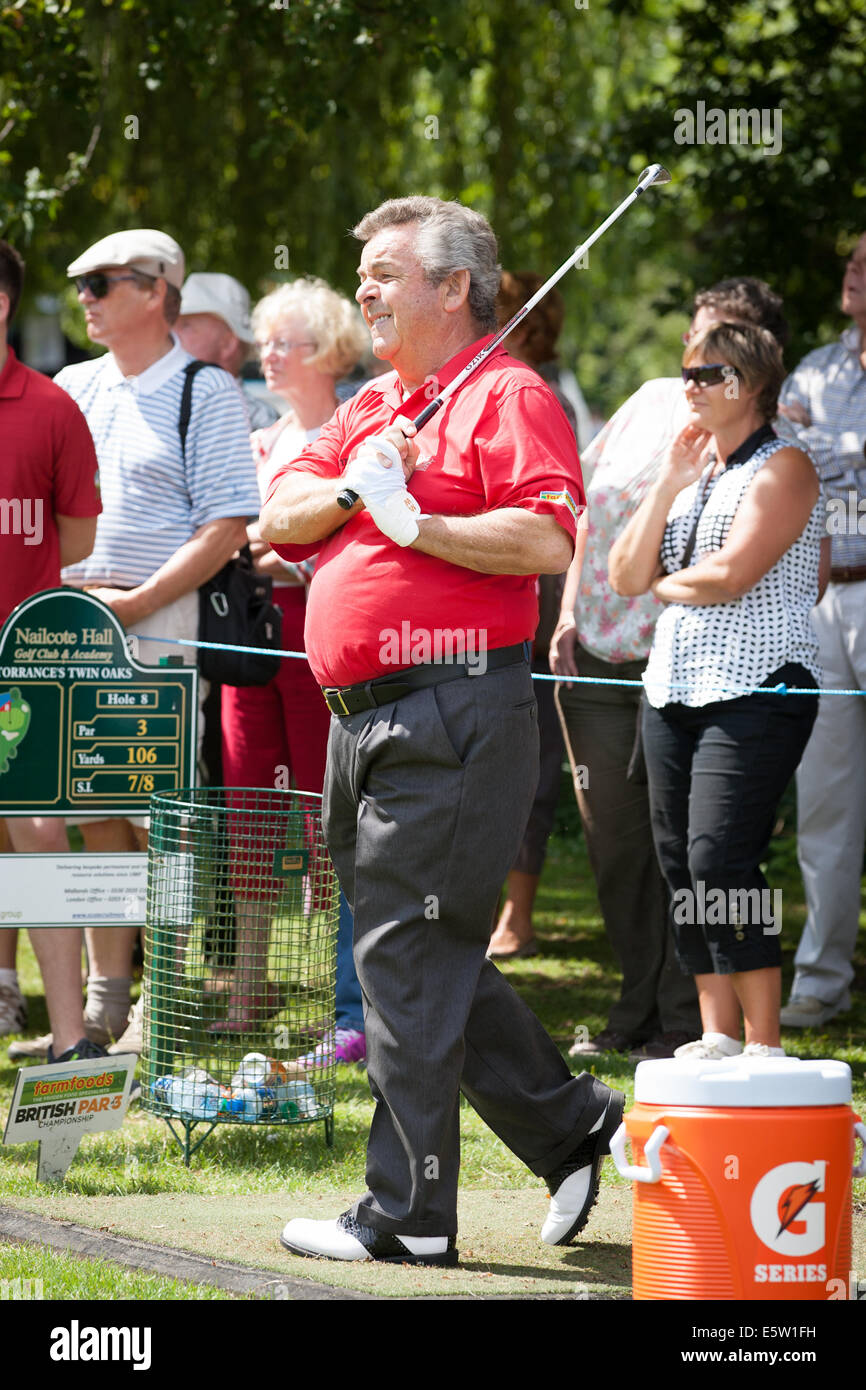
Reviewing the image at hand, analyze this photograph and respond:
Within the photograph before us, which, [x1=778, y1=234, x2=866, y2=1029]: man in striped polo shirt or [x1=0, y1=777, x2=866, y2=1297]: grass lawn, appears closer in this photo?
[x1=0, y1=777, x2=866, y2=1297]: grass lawn

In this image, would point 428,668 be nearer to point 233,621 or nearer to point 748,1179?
point 748,1179

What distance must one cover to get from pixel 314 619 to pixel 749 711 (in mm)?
1563

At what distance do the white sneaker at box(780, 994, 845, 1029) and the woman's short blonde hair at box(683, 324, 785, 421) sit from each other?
2.36 m

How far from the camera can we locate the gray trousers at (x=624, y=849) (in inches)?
240

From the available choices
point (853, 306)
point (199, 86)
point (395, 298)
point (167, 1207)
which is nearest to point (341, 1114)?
point (167, 1207)

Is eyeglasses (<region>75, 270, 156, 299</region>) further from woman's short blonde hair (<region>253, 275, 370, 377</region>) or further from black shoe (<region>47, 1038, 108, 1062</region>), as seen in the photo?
black shoe (<region>47, 1038, 108, 1062</region>)

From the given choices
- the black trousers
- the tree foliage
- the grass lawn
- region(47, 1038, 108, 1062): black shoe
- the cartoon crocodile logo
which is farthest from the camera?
the tree foliage

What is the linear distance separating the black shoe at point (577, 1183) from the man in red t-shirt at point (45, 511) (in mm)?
1912

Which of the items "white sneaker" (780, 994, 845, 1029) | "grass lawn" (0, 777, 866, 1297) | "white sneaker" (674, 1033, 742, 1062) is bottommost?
"grass lawn" (0, 777, 866, 1297)

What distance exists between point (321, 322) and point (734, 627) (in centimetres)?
193

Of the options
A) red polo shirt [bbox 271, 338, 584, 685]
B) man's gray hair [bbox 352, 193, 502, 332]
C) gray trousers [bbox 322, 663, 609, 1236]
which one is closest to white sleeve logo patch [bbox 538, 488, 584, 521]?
red polo shirt [bbox 271, 338, 584, 685]

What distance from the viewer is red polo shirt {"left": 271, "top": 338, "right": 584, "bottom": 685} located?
3791mm

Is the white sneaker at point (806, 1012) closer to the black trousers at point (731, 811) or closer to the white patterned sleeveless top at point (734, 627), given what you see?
the black trousers at point (731, 811)

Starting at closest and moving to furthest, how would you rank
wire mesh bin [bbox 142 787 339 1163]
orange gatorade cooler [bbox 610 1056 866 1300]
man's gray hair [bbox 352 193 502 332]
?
orange gatorade cooler [bbox 610 1056 866 1300]
man's gray hair [bbox 352 193 502 332]
wire mesh bin [bbox 142 787 339 1163]
